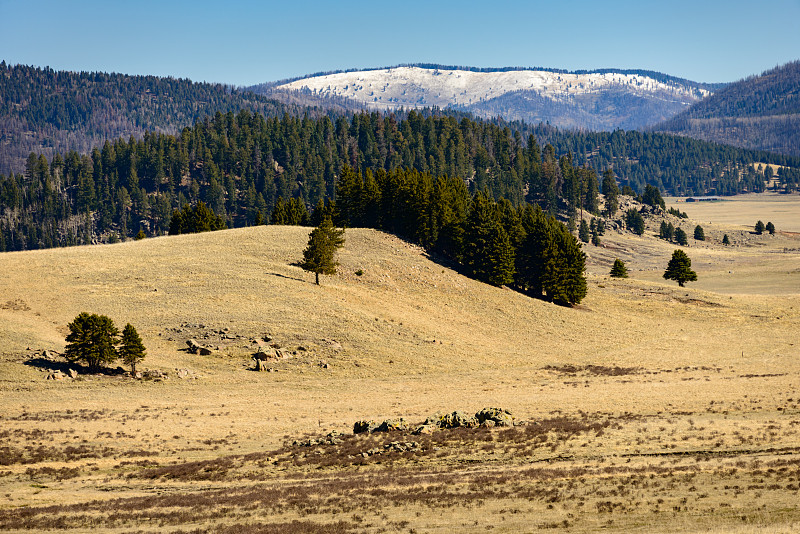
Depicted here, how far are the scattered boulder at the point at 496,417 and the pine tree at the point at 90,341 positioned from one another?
2778 centimetres

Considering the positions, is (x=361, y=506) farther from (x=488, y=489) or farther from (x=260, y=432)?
(x=260, y=432)

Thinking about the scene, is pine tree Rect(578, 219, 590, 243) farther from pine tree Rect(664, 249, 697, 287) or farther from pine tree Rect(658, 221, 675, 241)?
pine tree Rect(664, 249, 697, 287)

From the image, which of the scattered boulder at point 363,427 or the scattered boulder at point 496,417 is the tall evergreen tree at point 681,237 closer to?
the scattered boulder at point 496,417

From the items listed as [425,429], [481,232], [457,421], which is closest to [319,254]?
[481,232]

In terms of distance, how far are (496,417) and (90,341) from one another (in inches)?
1195

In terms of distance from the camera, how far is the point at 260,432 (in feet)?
134

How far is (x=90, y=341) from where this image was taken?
51.2 m

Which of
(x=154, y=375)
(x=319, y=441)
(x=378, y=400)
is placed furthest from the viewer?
(x=154, y=375)

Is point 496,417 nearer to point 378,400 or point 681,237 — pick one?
point 378,400

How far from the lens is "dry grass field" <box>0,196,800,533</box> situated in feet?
84.4

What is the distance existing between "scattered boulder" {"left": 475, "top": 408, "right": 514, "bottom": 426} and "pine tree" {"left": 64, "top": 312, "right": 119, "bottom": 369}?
27.8 metres

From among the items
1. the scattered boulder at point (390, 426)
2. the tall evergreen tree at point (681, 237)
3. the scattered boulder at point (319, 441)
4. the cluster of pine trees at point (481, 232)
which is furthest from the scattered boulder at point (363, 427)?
the tall evergreen tree at point (681, 237)

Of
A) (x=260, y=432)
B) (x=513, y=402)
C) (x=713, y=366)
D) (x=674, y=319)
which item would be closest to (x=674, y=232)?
(x=674, y=319)

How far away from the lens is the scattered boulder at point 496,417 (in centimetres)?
4022
